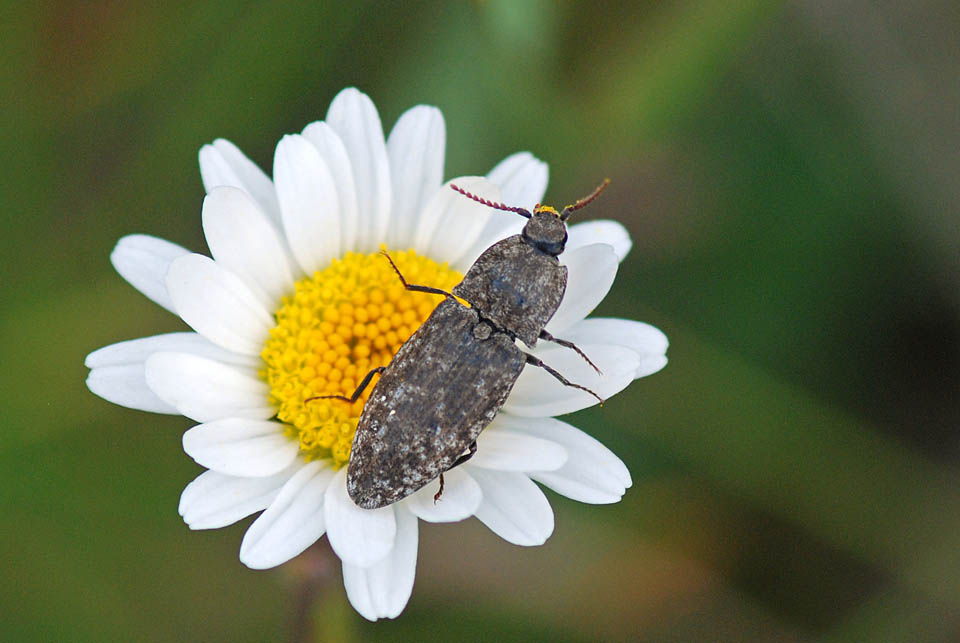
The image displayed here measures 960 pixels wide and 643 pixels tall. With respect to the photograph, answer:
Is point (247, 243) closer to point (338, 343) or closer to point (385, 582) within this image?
point (338, 343)

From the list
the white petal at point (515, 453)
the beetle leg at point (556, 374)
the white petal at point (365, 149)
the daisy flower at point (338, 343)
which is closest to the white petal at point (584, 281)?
the daisy flower at point (338, 343)

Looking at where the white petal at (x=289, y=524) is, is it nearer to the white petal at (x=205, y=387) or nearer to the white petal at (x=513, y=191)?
the white petal at (x=205, y=387)

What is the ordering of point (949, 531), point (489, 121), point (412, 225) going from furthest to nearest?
point (489, 121) < point (949, 531) < point (412, 225)

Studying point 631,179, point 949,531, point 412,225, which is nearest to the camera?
point 412,225

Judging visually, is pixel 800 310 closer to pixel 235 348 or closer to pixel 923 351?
pixel 923 351

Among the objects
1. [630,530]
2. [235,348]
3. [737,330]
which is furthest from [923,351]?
[235,348]

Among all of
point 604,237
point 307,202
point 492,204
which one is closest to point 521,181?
point 492,204
